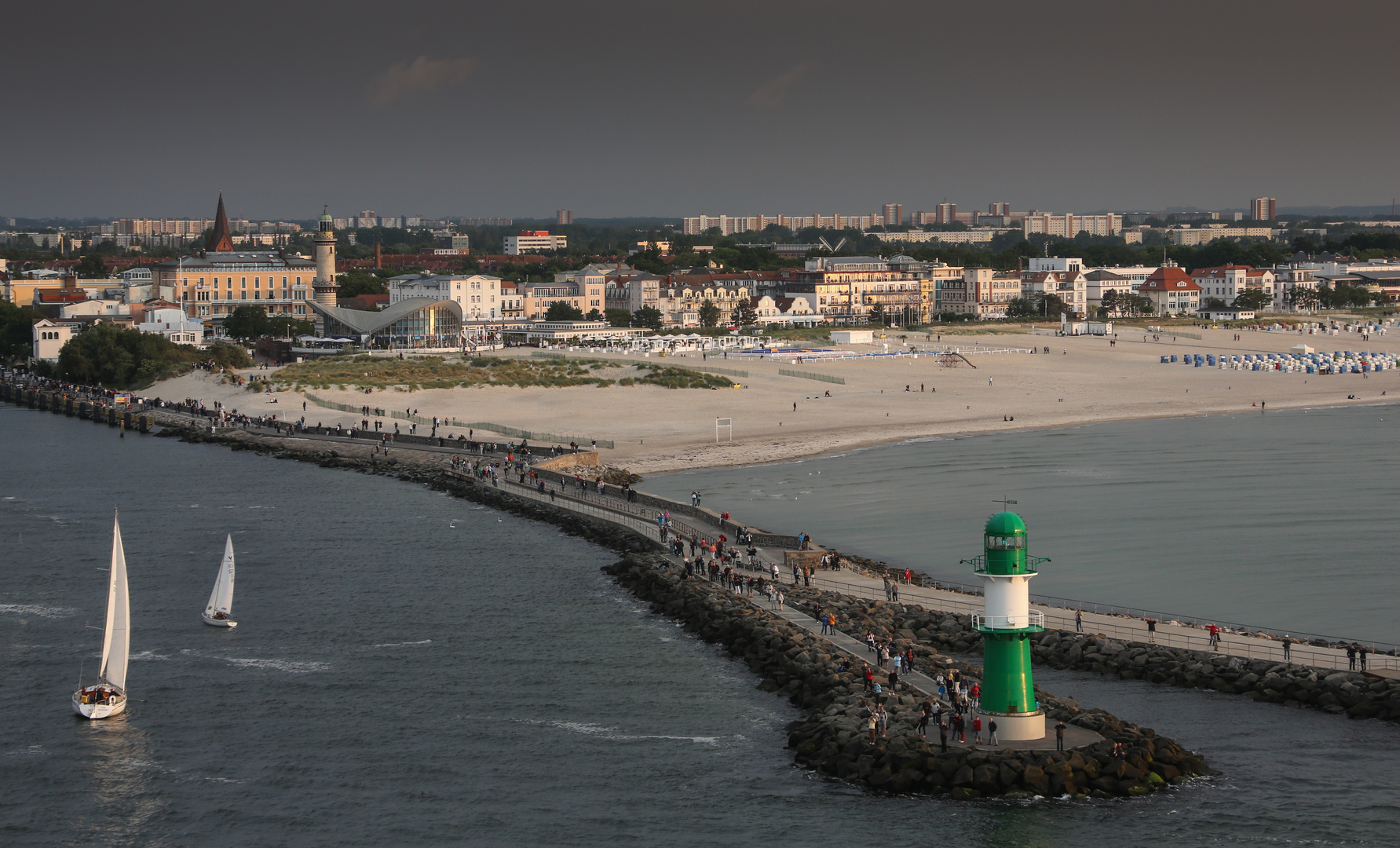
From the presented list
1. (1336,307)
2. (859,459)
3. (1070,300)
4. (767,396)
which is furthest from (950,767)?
(1336,307)

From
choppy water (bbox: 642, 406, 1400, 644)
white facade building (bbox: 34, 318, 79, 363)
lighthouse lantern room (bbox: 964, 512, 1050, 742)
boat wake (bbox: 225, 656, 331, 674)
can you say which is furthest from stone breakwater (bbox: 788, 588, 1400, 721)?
white facade building (bbox: 34, 318, 79, 363)

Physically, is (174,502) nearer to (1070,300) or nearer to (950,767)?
(950,767)

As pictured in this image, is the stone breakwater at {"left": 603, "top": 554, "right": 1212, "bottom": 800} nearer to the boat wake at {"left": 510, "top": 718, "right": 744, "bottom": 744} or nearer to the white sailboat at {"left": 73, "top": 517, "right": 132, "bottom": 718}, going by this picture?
the boat wake at {"left": 510, "top": 718, "right": 744, "bottom": 744}

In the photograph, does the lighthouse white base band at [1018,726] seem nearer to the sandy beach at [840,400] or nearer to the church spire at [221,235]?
the sandy beach at [840,400]

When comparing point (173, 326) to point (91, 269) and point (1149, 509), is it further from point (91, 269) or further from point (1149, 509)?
point (1149, 509)

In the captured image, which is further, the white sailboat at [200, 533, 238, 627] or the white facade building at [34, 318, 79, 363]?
the white facade building at [34, 318, 79, 363]

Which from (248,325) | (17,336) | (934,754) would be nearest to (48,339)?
(17,336)
